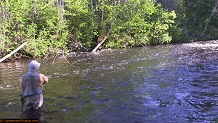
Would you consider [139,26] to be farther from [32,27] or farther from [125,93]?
[125,93]

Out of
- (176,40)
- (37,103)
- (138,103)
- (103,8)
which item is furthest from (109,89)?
(176,40)

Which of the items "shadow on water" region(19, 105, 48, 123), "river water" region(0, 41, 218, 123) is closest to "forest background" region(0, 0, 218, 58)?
"river water" region(0, 41, 218, 123)

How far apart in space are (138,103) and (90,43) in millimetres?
18251

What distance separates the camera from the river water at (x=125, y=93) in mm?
7996

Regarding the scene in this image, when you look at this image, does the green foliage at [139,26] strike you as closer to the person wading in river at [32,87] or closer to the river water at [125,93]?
the river water at [125,93]

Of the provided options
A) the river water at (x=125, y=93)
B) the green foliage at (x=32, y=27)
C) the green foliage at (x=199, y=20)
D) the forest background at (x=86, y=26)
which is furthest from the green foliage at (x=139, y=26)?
the river water at (x=125, y=93)

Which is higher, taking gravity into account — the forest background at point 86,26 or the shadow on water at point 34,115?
the forest background at point 86,26

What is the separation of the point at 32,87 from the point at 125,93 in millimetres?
4060

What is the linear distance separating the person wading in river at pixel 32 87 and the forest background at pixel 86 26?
1327 centimetres

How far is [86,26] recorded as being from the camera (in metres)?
27.2

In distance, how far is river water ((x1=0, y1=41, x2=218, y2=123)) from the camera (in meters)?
8.00

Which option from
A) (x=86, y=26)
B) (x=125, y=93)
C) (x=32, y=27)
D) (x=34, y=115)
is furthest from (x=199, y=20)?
(x=34, y=115)

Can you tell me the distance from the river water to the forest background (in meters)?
5.13

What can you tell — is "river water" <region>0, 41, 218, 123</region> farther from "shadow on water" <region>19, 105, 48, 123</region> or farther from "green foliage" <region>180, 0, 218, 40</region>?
"green foliage" <region>180, 0, 218, 40</region>
